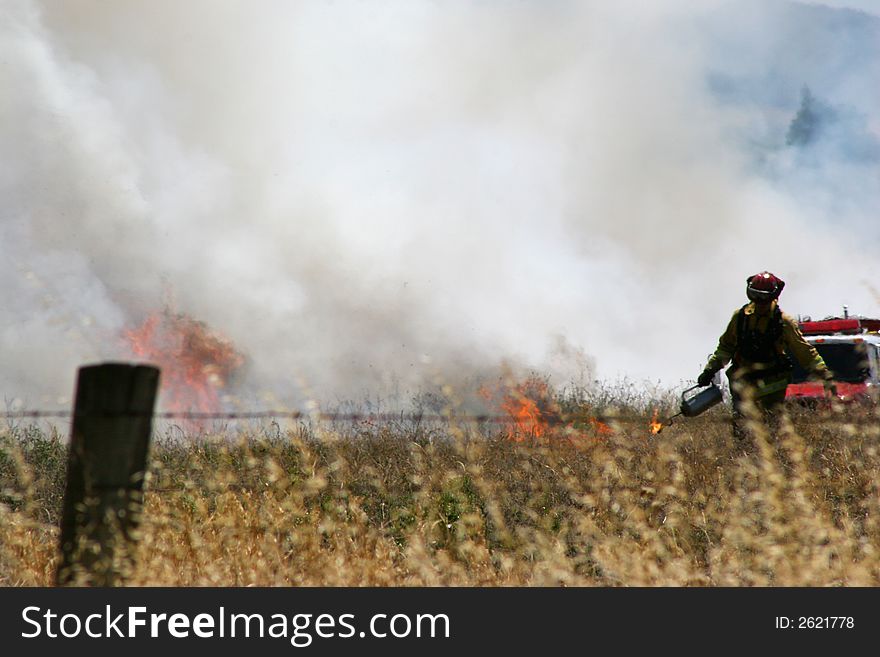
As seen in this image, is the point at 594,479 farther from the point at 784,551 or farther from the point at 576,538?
the point at 784,551

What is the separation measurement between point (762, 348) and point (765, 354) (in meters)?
0.07

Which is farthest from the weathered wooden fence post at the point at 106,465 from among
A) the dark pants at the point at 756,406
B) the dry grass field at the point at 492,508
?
the dark pants at the point at 756,406

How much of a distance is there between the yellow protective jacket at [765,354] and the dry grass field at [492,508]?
0.50 metres

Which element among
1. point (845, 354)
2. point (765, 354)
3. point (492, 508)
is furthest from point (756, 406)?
point (845, 354)

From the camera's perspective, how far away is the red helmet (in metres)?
9.04

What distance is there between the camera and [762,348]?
932 centimetres

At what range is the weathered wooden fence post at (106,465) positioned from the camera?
12.3 ft

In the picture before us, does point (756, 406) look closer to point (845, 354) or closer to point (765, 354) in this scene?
point (765, 354)

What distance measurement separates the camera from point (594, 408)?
1216 centimetres

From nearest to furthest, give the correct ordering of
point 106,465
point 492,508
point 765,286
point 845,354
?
point 106,465 → point 492,508 → point 765,286 → point 845,354

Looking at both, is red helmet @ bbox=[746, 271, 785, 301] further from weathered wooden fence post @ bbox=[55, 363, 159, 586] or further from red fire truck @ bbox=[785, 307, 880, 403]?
weathered wooden fence post @ bbox=[55, 363, 159, 586]

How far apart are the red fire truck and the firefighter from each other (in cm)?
382

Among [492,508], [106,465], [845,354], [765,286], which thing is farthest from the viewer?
[845,354]
